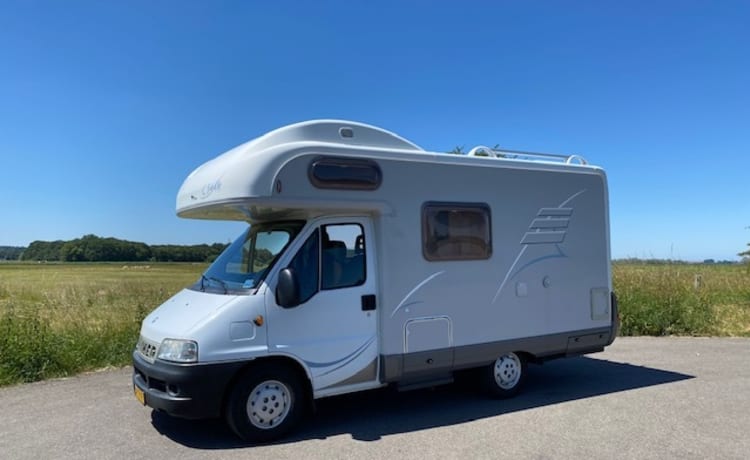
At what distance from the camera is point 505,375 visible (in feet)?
22.1

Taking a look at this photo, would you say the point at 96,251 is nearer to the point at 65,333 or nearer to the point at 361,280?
the point at 65,333

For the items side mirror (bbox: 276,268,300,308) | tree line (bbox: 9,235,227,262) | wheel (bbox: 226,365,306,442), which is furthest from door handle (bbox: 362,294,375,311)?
tree line (bbox: 9,235,227,262)

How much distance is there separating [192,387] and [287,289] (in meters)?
1.18

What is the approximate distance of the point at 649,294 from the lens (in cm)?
1311

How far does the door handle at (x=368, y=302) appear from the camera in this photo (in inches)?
225

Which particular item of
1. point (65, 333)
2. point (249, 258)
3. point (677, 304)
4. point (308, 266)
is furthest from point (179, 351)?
point (677, 304)

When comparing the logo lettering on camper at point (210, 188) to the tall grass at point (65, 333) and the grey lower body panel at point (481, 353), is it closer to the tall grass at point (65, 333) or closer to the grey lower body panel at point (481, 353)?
the grey lower body panel at point (481, 353)

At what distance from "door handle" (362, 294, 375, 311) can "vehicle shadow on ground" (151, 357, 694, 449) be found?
3.96 ft

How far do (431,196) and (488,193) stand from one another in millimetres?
838

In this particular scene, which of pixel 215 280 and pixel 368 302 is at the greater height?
pixel 215 280

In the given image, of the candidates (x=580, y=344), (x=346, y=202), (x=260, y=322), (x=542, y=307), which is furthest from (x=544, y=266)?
(x=260, y=322)

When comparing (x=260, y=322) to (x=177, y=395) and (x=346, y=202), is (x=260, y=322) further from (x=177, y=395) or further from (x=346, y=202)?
(x=346, y=202)

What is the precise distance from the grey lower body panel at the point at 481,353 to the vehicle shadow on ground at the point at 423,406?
469mm

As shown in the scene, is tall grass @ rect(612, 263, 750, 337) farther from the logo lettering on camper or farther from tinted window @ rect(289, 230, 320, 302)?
the logo lettering on camper
